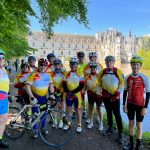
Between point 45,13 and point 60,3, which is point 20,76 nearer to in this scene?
point 60,3

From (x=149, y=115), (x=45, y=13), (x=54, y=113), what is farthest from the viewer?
(x=149, y=115)

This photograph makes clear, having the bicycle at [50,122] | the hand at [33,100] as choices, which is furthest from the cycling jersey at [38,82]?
the bicycle at [50,122]

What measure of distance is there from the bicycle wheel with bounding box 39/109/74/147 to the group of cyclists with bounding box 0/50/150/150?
10cm

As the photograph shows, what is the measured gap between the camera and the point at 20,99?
7.68 meters

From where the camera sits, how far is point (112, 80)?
7.67 m

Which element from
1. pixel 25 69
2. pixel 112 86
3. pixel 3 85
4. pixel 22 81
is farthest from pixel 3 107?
pixel 112 86

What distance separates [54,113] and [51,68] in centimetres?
201

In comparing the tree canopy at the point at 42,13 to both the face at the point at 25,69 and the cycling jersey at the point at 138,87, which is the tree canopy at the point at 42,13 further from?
the cycling jersey at the point at 138,87

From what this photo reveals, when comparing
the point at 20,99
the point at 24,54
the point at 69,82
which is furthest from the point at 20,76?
the point at 24,54

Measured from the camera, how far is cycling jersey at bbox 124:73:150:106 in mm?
6742

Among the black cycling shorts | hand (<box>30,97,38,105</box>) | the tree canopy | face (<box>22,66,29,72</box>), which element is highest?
the tree canopy

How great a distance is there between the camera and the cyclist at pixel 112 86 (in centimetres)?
763

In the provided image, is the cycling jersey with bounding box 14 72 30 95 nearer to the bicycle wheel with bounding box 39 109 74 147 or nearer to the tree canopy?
the bicycle wheel with bounding box 39 109 74 147

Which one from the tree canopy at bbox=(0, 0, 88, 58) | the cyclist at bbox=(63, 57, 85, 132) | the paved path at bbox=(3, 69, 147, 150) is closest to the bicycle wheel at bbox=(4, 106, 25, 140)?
the paved path at bbox=(3, 69, 147, 150)
